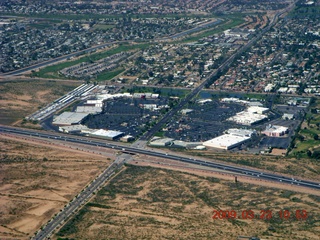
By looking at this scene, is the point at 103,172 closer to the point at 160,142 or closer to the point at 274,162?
the point at 160,142

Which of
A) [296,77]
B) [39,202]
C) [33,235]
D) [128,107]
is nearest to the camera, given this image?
[33,235]

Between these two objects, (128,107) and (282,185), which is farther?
(128,107)

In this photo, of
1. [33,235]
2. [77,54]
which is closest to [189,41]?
[77,54]

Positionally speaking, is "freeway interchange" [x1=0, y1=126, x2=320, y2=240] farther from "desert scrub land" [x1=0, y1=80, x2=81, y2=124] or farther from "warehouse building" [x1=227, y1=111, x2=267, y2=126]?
"warehouse building" [x1=227, y1=111, x2=267, y2=126]

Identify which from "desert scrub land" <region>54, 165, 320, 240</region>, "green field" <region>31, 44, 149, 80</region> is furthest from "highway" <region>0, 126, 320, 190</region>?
"green field" <region>31, 44, 149, 80</region>

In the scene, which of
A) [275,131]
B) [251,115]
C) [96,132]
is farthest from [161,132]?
[275,131]

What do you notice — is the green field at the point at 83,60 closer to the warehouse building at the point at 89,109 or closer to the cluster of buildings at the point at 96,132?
the warehouse building at the point at 89,109

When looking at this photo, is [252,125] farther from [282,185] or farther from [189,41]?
[189,41]
